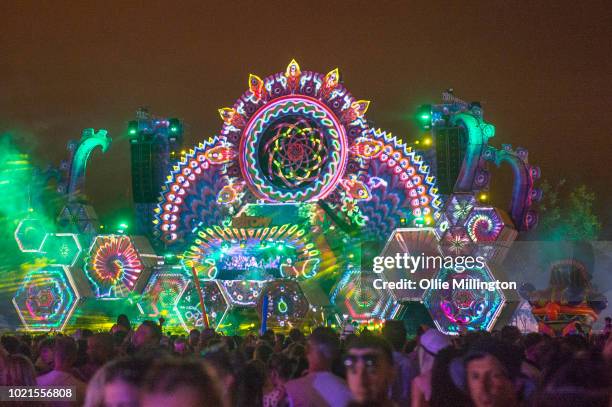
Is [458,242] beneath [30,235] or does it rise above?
above

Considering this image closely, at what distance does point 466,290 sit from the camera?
91.1 feet

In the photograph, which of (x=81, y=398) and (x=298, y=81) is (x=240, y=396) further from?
(x=298, y=81)

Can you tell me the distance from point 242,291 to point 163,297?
3.15 metres

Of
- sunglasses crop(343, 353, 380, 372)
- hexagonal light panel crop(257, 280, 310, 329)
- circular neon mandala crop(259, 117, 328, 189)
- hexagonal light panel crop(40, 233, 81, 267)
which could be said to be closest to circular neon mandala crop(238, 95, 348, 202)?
circular neon mandala crop(259, 117, 328, 189)

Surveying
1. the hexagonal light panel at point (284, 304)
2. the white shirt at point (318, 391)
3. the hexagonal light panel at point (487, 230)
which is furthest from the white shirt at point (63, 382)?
the hexagonal light panel at point (487, 230)

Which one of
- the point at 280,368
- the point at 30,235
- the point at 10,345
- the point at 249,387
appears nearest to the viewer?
the point at 249,387

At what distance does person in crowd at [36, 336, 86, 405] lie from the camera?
6895mm

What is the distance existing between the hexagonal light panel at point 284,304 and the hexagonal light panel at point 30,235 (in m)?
8.68

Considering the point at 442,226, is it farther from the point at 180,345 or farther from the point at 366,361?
the point at 366,361

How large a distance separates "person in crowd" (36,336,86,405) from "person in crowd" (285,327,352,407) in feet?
5.51

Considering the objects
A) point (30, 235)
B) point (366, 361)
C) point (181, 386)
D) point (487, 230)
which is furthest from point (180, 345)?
point (30, 235)

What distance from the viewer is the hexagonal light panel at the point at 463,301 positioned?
1078 inches

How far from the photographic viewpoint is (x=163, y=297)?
102 ft

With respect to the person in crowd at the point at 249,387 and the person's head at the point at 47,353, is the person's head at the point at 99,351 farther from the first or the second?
the person in crowd at the point at 249,387
